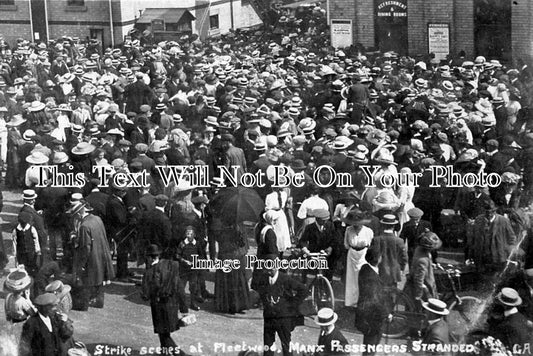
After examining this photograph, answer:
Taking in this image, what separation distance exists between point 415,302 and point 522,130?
13.5ft

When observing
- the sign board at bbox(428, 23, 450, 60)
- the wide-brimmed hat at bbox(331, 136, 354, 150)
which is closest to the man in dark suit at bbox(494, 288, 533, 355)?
the wide-brimmed hat at bbox(331, 136, 354, 150)

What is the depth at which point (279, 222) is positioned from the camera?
9789mm

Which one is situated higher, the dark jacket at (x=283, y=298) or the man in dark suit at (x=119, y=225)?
the man in dark suit at (x=119, y=225)

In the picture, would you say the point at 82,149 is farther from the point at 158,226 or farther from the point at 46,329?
the point at 46,329

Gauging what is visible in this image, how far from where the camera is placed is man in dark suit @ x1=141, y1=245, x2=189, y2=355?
8.89 metres

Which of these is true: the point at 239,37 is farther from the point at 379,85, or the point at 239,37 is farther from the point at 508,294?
the point at 508,294

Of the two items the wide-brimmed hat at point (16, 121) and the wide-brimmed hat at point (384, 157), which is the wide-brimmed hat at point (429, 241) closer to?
the wide-brimmed hat at point (384, 157)

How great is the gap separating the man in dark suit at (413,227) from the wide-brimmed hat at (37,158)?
4378mm

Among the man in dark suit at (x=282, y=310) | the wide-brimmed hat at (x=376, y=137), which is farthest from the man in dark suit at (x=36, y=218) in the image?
the wide-brimmed hat at (x=376, y=137)

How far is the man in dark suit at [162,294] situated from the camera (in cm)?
889

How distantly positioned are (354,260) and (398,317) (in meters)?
0.75

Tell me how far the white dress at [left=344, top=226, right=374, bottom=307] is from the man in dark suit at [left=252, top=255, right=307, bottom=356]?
0.56 meters

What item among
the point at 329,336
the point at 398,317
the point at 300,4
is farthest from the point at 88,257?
the point at 300,4

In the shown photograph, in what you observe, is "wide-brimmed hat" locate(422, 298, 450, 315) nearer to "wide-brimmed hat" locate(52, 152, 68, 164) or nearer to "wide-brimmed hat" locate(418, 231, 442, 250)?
"wide-brimmed hat" locate(418, 231, 442, 250)
